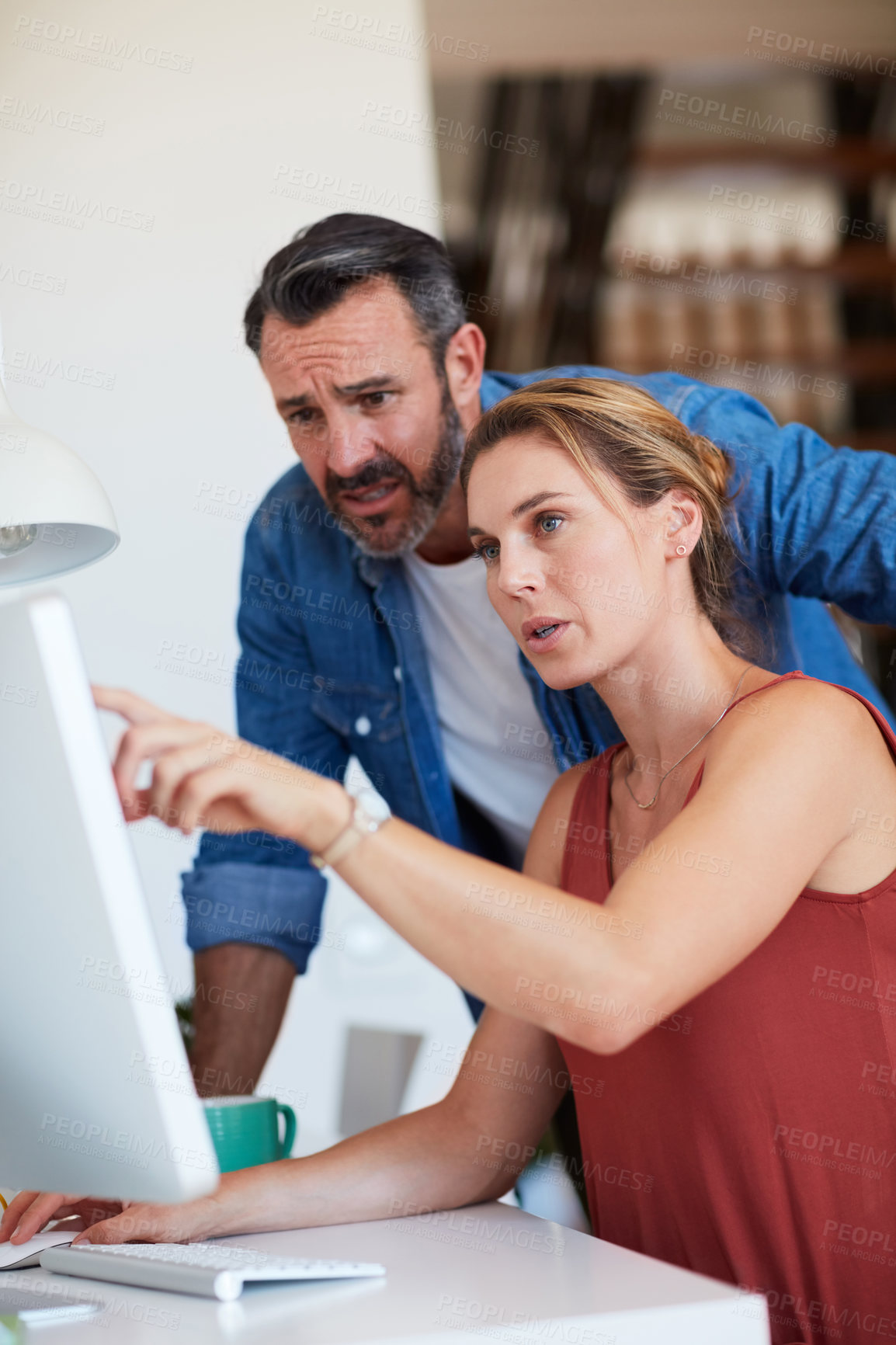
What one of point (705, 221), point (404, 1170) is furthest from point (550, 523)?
point (705, 221)

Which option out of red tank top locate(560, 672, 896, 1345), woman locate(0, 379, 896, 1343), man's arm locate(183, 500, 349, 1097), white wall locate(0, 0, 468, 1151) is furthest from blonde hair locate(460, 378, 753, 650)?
white wall locate(0, 0, 468, 1151)

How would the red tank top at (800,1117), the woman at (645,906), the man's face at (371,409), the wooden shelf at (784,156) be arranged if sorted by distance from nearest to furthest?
the woman at (645,906) → the red tank top at (800,1117) → the man's face at (371,409) → the wooden shelf at (784,156)

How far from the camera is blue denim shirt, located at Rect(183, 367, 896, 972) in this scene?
1489mm

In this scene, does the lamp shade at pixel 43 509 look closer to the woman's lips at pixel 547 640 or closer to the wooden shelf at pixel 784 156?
the woman's lips at pixel 547 640

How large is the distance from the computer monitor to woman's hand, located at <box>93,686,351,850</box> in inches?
4.3

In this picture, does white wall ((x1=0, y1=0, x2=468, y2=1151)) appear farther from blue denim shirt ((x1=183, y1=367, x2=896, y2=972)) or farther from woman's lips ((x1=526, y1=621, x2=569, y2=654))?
woman's lips ((x1=526, y1=621, x2=569, y2=654))

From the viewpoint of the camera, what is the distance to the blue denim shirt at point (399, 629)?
4.89ft

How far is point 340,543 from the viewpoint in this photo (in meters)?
1.89

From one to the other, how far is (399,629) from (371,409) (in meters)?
0.34

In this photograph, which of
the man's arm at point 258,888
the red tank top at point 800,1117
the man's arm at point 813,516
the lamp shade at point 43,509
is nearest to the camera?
the red tank top at point 800,1117

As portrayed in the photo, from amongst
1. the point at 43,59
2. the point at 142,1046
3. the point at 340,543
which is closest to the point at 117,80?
the point at 43,59

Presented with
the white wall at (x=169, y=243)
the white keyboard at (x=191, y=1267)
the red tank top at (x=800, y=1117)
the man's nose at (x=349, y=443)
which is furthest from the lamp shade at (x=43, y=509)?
the white wall at (x=169, y=243)

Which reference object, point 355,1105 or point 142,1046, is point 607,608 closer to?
point 142,1046

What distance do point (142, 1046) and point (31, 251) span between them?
245 centimetres
